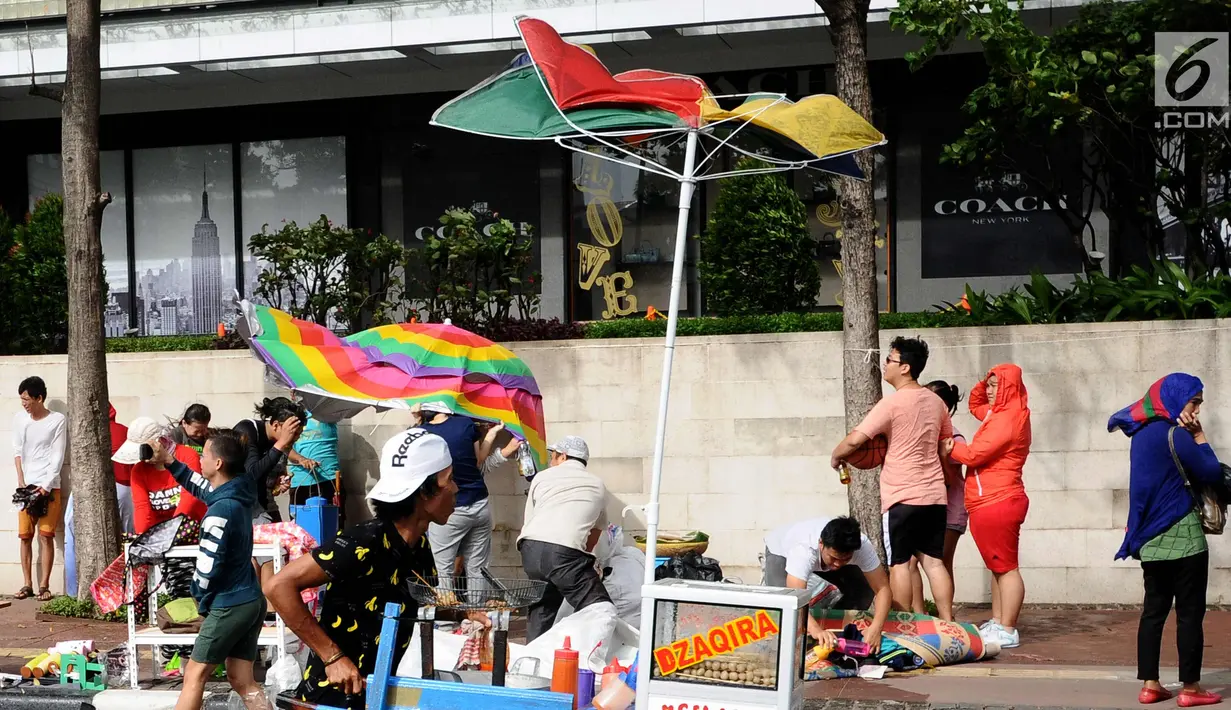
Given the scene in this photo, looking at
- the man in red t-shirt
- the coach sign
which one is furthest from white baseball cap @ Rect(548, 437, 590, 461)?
the coach sign

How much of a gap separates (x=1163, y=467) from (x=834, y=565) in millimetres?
1901

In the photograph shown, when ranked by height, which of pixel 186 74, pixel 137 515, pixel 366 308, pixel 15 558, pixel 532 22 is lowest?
pixel 15 558

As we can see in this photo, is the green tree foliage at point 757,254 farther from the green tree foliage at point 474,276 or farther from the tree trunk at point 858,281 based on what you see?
the tree trunk at point 858,281

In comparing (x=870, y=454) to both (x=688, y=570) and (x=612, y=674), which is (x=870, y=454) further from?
(x=612, y=674)

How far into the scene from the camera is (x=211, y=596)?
19.0ft

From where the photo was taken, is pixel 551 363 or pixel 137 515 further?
pixel 551 363

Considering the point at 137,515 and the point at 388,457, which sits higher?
the point at 388,457

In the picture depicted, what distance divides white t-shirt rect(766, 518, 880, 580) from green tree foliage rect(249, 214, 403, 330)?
20.1 ft

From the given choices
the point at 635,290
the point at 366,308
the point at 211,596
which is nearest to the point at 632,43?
the point at 635,290

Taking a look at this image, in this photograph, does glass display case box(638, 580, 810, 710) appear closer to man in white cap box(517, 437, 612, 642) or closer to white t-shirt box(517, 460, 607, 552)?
man in white cap box(517, 437, 612, 642)

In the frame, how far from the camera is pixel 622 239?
50.3ft

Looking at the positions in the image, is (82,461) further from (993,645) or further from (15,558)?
(993,645)

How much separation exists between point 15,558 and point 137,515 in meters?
3.69

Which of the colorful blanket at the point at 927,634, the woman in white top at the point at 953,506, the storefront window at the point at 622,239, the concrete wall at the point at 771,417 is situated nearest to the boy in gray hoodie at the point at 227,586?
the colorful blanket at the point at 927,634
